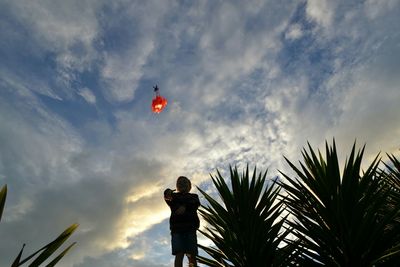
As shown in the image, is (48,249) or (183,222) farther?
(183,222)

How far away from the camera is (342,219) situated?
155 inches

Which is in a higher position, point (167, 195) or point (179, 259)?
point (167, 195)

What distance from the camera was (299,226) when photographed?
418cm

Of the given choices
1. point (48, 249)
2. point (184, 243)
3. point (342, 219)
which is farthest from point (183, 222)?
point (48, 249)

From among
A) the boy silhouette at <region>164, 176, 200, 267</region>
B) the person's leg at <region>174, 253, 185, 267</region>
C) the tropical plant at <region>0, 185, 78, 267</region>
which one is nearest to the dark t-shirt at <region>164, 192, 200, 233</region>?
the boy silhouette at <region>164, 176, 200, 267</region>

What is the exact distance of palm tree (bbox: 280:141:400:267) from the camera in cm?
378

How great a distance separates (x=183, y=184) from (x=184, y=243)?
2.62 ft

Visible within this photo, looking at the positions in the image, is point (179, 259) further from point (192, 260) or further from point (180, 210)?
point (180, 210)

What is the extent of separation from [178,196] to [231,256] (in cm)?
99

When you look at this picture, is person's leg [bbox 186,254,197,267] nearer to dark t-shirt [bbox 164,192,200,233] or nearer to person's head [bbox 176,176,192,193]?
dark t-shirt [bbox 164,192,200,233]

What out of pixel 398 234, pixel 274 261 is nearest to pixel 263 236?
pixel 274 261

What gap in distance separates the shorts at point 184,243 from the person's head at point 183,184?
59 cm

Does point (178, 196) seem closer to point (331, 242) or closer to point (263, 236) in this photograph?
point (263, 236)

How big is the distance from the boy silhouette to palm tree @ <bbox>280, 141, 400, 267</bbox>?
115cm
